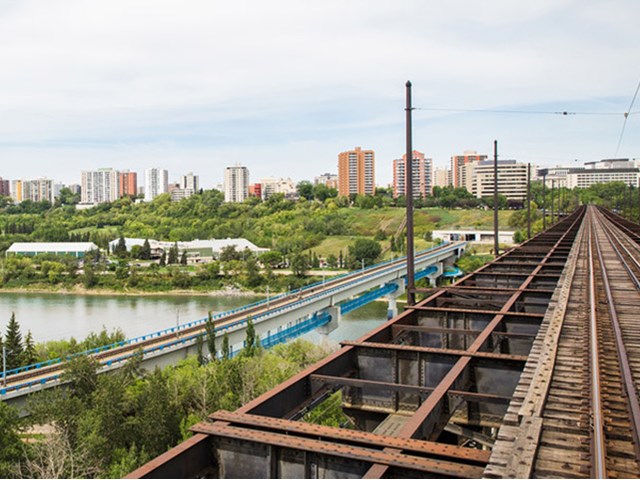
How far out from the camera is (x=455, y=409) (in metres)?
4.72

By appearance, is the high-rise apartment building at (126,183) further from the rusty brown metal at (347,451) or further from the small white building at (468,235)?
the rusty brown metal at (347,451)

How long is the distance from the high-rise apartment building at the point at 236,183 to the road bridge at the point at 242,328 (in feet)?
314

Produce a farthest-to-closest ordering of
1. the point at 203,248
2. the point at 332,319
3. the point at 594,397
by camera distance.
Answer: the point at 203,248
the point at 332,319
the point at 594,397

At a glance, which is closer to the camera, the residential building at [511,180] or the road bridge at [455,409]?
the road bridge at [455,409]

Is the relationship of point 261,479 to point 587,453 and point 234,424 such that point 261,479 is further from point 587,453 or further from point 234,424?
point 587,453

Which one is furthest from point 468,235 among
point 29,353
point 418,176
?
point 29,353

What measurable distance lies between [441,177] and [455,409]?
154983mm

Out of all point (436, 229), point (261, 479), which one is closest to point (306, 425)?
point (261, 479)

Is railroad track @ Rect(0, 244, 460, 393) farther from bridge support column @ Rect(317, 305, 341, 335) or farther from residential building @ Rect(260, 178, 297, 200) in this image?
residential building @ Rect(260, 178, 297, 200)

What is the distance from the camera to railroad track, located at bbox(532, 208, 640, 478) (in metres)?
3.49

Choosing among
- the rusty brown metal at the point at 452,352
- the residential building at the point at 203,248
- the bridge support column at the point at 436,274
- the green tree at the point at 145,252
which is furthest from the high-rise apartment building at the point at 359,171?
the rusty brown metal at the point at 452,352

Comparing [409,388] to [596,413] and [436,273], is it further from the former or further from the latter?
[436,273]

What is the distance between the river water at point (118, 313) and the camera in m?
41.7

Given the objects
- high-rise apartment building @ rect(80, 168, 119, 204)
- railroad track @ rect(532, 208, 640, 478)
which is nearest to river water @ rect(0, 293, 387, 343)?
railroad track @ rect(532, 208, 640, 478)
